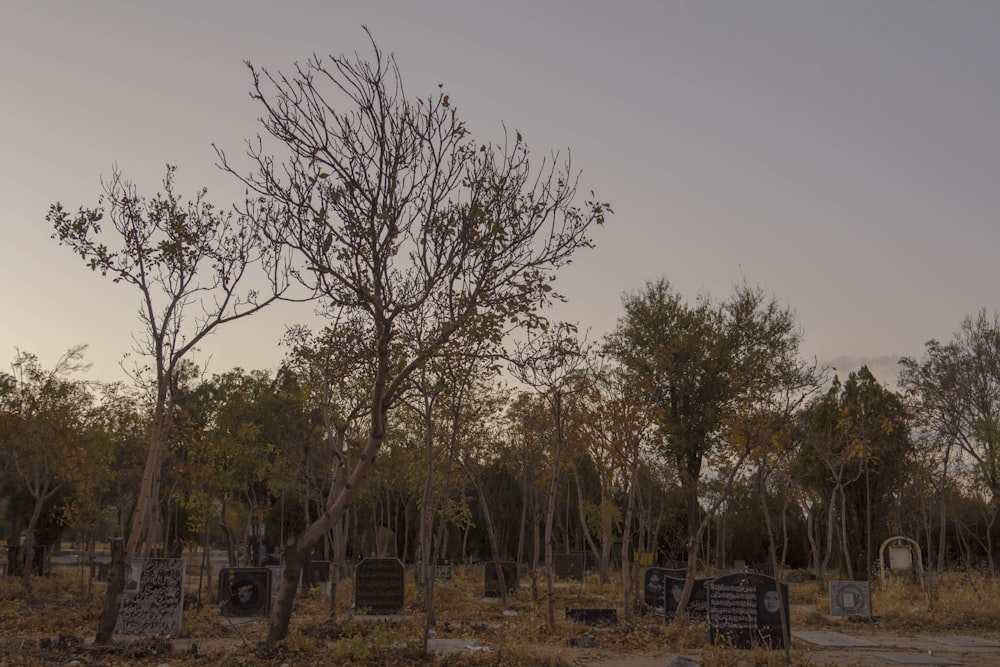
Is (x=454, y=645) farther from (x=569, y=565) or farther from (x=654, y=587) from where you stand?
(x=569, y=565)

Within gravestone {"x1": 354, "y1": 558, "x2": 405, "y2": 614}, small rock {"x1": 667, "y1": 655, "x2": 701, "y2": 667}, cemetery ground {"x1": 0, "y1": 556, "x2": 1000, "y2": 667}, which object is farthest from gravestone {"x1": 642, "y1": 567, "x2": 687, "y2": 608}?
small rock {"x1": 667, "y1": 655, "x2": 701, "y2": 667}

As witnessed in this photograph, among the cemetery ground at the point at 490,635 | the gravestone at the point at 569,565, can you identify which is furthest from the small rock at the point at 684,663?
the gravestone at the point at 569,565

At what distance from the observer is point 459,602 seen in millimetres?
26078

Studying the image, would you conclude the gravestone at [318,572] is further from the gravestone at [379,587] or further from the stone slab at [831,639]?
the stone slab at [831,639]

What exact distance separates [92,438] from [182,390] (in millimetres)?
4990

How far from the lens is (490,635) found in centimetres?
1777

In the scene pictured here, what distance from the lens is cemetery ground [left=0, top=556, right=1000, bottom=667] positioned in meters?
13.3

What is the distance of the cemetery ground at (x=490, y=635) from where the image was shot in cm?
1328

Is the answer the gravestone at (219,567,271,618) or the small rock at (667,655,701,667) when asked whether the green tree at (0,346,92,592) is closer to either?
the gravestone at (219,567,271,618)

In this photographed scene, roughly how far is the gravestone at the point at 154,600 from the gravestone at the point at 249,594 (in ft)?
13.2

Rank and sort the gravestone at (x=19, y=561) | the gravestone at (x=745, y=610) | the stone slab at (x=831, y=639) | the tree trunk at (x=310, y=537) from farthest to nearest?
the gravestone at (x=19, y=561), the stone slab at (x=831, y=639), the gravestone at (x=745, y=610), the tree trunk at (x=310, y=537)

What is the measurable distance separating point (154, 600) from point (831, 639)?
43.1ft

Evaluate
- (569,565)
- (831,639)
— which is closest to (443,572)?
(569,565)

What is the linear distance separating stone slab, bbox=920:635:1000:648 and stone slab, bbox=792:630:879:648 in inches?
57.7
